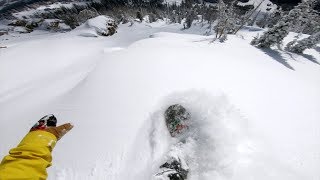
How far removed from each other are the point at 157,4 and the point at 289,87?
9776 cm

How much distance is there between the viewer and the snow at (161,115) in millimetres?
5199

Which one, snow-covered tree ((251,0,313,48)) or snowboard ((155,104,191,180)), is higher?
snowboard ((155,104,191,180))

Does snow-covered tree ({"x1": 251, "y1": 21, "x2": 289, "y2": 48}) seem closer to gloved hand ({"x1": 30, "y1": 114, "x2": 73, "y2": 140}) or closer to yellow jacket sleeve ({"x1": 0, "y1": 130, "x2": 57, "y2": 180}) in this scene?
gloved hand ({"x1": 30, "y1": 114, "x2": 73, "y2": 140})

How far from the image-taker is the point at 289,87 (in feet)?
30.3

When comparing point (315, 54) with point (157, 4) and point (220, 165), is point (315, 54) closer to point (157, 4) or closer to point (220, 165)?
point (220, 165)

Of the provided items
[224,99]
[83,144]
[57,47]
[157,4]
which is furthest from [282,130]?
[157,4]

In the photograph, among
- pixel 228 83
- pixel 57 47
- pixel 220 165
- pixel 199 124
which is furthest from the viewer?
pixel 57 47

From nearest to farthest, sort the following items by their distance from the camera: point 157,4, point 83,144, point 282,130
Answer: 1. point 83,144
2. point 282,130
3. point 157,4

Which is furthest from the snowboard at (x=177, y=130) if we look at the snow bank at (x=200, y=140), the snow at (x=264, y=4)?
the snow at (x=264, y=4)

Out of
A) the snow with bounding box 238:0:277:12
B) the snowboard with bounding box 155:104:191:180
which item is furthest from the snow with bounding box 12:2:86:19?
the snowboard with bounding box 155:104:191:180

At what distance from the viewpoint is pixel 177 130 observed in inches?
237

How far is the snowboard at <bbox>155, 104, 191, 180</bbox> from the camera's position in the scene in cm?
502

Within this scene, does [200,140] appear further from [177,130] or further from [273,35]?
[273,35]

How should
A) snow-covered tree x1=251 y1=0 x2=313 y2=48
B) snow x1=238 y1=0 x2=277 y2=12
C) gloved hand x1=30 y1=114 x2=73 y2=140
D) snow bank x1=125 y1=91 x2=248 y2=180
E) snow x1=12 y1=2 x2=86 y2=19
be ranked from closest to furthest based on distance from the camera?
gloved hand x1=30 y1=114 x2=73 y2=140, snow bank x1=125 y1=91 x2=248 y2=180, snow-covered tree x1=251 y1=0 x2=313 y2=48, snow x1=238 y1=0 x2=277 y2=12, snow x1=12 y1=2 x2=86 y2=19
